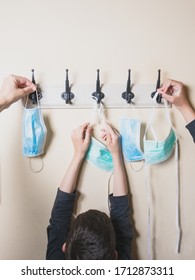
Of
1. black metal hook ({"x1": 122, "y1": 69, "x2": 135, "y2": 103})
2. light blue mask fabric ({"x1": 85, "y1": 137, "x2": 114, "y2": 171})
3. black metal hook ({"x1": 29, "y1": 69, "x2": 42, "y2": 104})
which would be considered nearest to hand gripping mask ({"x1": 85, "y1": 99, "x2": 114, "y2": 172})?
light blue mask fabric ({"x1": 85, "y1": 137, "x2": 114, "y2": 171})

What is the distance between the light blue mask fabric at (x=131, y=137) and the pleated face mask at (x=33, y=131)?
12.3 inches

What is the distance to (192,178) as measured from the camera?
1.05 metres

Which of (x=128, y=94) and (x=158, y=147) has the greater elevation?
(x=128, y=94)

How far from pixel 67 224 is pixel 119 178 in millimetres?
279

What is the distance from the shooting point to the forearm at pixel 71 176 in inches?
39.0

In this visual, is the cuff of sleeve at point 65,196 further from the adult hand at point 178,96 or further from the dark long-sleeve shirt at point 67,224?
the adult hand at point 178,96

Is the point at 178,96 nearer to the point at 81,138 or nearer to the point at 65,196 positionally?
the point at 81,138

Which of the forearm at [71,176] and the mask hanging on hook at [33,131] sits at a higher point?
the mask hanging on hook at [33,131]

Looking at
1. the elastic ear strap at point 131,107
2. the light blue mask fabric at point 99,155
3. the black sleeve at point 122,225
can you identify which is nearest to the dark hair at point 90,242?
the black sleeve at point 122,225

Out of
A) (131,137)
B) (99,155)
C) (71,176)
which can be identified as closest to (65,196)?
(71,176)

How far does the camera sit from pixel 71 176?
39.1 inches
